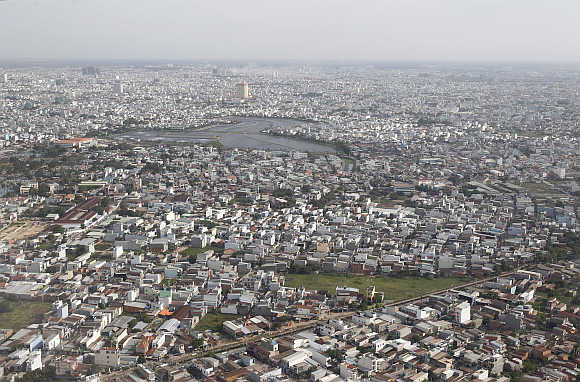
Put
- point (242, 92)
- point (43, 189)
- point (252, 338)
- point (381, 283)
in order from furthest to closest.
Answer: point (242, 92) < point (43, 189) < point (381, 283) < point (252, 338)

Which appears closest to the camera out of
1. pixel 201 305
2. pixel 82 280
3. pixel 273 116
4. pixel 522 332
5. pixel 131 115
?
pixel 522 332

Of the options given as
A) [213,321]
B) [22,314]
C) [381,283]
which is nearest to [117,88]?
[381,283]

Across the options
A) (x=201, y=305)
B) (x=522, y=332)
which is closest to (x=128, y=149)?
(x=201, y=305)

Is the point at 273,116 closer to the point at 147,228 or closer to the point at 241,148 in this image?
the point at 241,148

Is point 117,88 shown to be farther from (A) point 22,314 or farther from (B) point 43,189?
(A) point 22,314

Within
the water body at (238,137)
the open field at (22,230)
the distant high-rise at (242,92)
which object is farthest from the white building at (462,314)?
the distant high-rise at (242,92)

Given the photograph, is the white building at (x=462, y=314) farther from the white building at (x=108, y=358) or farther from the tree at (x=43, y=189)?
the tree at (x=43, y=189)
